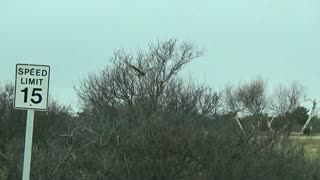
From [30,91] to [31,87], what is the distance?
2.3 inches

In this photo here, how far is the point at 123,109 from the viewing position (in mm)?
14141

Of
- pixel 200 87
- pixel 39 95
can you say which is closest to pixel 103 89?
pixel 200 87

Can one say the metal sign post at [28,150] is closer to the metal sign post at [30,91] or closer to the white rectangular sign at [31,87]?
the metal sign post at [30,91]

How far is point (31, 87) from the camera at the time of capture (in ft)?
28.2

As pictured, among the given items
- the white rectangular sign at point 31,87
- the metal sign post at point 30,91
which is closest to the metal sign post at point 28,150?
the metal sign post at point 30,91

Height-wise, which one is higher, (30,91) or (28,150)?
(30,91)

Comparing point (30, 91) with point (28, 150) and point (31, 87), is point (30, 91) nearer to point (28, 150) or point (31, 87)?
point (31, 87)

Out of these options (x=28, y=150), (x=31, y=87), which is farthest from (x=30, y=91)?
(x=28, y=150)

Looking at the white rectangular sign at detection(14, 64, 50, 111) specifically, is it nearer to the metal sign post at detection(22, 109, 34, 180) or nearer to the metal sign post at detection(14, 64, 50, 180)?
the metal sign post at detection(14, 64, 50, 180)

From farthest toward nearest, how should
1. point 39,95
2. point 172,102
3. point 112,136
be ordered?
point 172,102 → point 112,136 → point 39,95

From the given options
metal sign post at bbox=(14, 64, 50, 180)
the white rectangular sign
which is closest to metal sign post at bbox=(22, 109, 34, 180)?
metal sign post at bbox=(14, 64, 50, 180)

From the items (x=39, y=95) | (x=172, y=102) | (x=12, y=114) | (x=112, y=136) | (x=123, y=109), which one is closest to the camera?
(x=39, y=95)

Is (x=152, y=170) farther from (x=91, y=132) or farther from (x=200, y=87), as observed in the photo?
(x=200, y=87)

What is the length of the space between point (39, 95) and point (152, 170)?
3.38m
